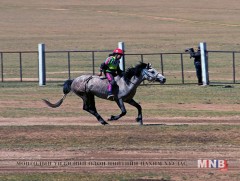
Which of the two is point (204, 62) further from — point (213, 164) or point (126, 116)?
point (213, 164)

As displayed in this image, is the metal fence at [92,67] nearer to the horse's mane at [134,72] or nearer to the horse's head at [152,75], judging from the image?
the horse's mane at [134,72]

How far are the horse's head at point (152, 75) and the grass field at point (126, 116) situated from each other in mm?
1214

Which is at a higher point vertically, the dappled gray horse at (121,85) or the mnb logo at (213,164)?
the dappled gray horse at (121,85)

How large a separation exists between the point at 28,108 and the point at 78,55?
33.9 m

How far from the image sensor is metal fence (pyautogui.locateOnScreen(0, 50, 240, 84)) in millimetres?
47281

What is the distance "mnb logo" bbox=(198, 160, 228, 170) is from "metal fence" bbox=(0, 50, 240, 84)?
2299cm

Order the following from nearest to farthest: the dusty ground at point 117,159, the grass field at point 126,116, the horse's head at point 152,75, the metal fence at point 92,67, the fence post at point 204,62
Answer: the dusty ground at point 117,159
the grass field at point 126,116
the horse's head at point 152,75
the fence post at point 204,62
the metal fence at point 92,67

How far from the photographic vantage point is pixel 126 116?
3105 centimetres

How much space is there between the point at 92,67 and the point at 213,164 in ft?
119

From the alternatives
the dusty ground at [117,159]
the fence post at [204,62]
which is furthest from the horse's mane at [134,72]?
the fence post at [204,62]

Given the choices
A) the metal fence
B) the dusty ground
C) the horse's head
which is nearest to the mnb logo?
the dusty ground

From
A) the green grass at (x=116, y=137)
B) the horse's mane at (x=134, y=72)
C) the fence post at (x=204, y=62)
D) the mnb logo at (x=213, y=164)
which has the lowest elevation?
the mnb logo at (x=213, y=164)

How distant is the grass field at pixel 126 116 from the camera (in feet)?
69.9

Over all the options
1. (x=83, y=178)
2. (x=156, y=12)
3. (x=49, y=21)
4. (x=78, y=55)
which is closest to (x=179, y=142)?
(x=83, y=178)
